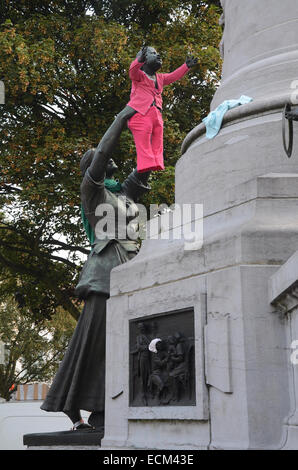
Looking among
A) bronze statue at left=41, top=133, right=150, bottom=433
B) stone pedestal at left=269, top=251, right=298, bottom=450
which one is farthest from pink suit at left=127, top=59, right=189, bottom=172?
stone pedestal at left=269, top=251, right=298, bottom=450

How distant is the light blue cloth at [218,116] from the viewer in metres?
6.35

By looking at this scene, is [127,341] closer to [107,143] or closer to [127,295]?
[127,295]

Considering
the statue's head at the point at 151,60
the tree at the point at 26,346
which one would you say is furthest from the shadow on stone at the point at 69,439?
the tree at the point at 26,346

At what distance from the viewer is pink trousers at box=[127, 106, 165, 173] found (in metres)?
6.77

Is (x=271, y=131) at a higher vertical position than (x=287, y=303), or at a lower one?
higher

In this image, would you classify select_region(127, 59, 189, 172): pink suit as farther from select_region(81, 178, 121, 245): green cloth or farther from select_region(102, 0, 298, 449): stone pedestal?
select_region(81, 178, 121, 245): green cloth

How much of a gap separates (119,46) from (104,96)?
4.23 feet

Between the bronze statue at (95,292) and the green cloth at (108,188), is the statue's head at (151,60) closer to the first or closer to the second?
the bronze statue at (95,292)

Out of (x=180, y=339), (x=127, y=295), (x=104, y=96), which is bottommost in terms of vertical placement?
(x=180, y=339)

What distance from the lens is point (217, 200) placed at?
5.71 metres

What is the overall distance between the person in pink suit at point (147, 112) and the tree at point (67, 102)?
20.7 feet

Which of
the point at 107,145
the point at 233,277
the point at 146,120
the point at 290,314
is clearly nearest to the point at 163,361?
the point at 233,277

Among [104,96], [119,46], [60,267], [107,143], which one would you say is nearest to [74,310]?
[60,267]

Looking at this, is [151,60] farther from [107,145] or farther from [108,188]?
[108,188]
